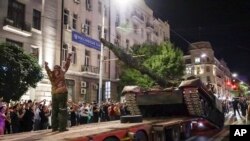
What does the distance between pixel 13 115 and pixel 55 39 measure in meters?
14.0

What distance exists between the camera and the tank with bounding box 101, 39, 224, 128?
14.9m

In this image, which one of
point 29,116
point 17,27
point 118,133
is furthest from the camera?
point 17,27

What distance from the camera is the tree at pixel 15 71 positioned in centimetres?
1933

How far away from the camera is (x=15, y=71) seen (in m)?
19.8

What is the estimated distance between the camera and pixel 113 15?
40.6 metres

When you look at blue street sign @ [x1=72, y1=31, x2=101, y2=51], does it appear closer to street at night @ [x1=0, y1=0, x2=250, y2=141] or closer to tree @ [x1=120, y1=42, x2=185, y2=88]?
street at night @ [x1=0, y1=0, x2=250, y2=141]

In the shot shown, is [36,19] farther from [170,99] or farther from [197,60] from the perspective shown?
[197,60]

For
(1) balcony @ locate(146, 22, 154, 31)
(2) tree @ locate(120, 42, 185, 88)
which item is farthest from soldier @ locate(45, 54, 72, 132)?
(1) balcony @ locate(146, 22, 154, 31)

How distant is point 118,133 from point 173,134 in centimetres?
391

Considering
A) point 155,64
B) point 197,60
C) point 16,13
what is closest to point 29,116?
point 16,13

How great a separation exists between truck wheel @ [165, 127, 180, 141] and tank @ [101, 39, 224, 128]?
2.47 metres

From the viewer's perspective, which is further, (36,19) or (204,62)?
(204,62)

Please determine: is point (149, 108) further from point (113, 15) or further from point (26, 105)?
point (113, 15)

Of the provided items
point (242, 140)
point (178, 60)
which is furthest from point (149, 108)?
point (178, 60)
